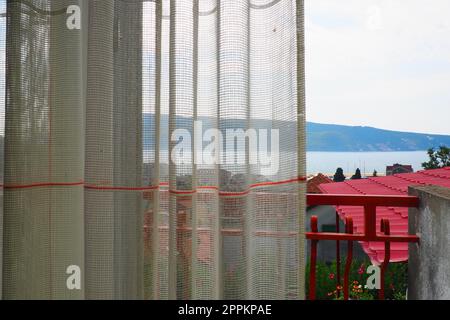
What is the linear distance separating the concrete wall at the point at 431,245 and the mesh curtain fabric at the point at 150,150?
45 centimetres

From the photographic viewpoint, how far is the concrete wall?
1078 mm

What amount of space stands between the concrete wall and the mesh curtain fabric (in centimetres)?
45

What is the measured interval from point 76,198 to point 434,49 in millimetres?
1965

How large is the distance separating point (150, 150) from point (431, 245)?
33.2 inches

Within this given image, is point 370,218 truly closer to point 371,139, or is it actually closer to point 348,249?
point 348,249

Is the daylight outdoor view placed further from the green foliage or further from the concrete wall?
the green foliage

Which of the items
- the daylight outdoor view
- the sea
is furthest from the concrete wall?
the sea

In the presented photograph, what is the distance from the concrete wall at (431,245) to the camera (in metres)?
1.08

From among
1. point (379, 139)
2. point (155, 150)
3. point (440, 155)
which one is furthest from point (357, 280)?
point (155, 150)

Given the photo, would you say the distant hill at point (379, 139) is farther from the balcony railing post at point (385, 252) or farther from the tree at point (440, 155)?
the balcony railing post at point (385, 252)

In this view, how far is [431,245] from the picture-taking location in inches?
46.8

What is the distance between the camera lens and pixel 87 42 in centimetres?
92

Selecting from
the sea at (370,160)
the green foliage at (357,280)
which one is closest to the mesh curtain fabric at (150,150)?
the sea at (370,160)
